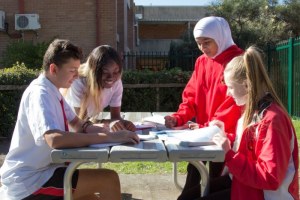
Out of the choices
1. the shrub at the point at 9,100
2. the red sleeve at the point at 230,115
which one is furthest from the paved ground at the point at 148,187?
the shrub at the point at 9,100

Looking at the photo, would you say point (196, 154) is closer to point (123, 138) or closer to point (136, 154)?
point (136, 154)

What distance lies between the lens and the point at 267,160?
235 cm

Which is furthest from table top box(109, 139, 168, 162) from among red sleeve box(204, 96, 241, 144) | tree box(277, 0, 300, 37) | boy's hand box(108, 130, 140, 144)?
tree box(277, 0, 300, 37)

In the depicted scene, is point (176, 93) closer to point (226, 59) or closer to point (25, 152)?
point (226, 59)

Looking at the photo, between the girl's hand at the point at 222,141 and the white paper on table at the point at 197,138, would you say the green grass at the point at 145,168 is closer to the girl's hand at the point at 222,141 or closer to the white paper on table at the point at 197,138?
the white paper on table at the point at 197,138

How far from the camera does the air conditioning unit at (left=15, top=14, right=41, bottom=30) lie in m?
15.2

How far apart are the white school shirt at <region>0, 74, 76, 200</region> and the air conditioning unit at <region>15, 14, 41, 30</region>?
13.0 metres

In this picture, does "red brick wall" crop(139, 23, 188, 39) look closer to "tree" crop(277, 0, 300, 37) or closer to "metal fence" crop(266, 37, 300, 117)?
"tree" crop(277, 0, 300, 37)

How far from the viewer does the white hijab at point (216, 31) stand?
3.48m

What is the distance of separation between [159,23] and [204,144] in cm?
3573

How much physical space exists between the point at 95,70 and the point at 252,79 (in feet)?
4.35

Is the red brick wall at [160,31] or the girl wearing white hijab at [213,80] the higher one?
the red brick wall at [160,31]

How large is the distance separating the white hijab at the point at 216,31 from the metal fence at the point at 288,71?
708cm

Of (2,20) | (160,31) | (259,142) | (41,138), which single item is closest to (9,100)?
(41,138)
